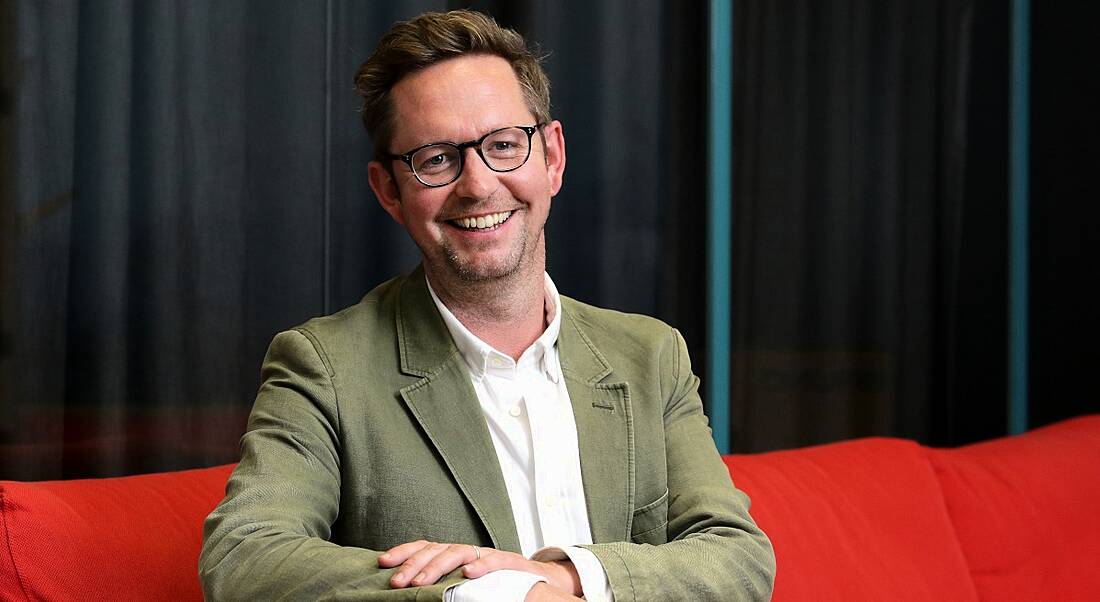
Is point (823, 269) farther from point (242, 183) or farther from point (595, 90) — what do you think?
point (242, 183)

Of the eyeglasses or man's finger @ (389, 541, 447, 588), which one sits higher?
the eyeglasses

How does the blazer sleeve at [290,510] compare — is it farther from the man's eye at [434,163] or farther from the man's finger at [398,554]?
the man's eye at [434,163]

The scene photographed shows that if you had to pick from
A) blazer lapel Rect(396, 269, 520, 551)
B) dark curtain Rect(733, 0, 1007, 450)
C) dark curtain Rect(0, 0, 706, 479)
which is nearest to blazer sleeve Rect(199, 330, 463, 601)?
blazer lapel Rect(396, 269, 520, 551)

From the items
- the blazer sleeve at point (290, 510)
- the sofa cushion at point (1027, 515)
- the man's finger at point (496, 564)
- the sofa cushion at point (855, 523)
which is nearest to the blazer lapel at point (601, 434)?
the man's finger at point (496, 564)

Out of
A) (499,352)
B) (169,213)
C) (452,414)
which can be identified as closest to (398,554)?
(452,414)

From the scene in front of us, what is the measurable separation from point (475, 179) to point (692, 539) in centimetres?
58

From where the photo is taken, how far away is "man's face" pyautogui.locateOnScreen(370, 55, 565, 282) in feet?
5.40

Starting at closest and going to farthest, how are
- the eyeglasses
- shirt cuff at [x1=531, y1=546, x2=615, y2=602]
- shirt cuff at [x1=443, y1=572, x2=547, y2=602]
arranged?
shirt cuff at [x1=443, y1=572, x2=547, y2=602], shirt cuff at [x1=531, y1=546, x2=615, y2=602], the eyeglasses

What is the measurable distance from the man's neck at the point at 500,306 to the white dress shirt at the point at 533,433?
24mm

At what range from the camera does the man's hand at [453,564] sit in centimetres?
Answer: 132

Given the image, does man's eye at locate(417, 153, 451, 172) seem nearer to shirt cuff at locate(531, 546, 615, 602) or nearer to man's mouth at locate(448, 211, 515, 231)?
man's mouth at locate(448, 211, 515, 231)

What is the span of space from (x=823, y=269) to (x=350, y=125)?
4.42 feet

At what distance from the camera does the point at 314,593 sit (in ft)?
4.31

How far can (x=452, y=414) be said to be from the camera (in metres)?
1.62
